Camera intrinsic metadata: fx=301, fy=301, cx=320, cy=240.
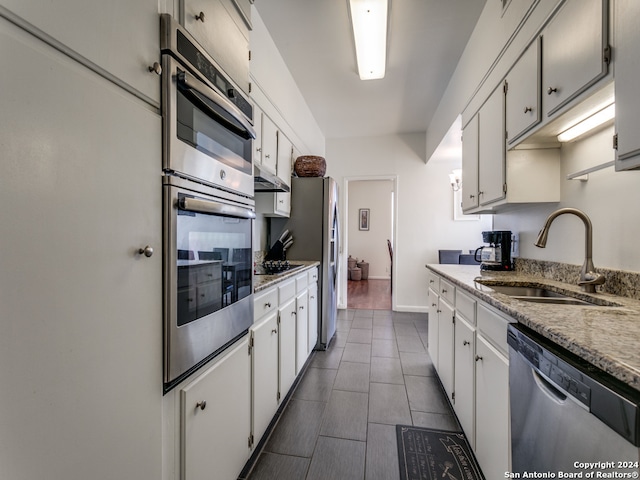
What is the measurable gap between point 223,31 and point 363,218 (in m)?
7.70

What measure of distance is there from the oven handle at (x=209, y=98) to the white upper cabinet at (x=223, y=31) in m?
0.17

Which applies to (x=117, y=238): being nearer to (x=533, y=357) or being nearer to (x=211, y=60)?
(x=211, y=60)

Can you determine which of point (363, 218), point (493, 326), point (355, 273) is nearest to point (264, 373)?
point (493, 326)

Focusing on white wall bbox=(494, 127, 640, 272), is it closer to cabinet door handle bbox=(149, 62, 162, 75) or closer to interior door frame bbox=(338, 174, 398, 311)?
cabinet door handle bbox=(149, 62, 162, 75)

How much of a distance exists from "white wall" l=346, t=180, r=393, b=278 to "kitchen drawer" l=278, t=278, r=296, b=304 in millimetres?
6565

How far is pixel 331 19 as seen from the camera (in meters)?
2.31

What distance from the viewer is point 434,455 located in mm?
1617

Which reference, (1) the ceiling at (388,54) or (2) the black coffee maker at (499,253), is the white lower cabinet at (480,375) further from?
(1) the ceiling at (388,54)

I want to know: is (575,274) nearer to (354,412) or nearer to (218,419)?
(354,412)

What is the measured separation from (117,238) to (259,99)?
6.33 feet

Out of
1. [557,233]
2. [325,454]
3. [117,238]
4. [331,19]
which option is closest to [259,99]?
[331,19]

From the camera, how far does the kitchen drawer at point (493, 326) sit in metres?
1.20

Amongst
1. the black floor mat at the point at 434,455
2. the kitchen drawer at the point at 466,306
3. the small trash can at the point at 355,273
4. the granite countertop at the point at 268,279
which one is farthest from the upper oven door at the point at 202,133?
the small trash can at the point at 355,273

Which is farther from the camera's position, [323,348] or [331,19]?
[323,348]
